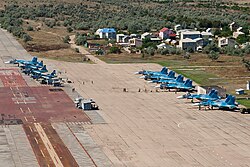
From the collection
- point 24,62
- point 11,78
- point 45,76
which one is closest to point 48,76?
point 45,76

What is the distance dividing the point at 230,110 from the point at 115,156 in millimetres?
31664

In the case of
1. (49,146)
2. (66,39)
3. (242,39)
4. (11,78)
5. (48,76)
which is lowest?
(49,146)

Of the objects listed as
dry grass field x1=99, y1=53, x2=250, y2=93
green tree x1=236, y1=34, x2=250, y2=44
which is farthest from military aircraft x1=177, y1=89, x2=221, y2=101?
green tree x1=236, y1=34, x2=250, y2=44

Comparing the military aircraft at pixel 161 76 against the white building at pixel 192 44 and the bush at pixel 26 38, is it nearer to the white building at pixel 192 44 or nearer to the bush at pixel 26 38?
the white building at pixel 192 44

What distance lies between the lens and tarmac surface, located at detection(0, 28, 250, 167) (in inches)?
2847

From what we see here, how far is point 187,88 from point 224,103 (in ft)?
47.7

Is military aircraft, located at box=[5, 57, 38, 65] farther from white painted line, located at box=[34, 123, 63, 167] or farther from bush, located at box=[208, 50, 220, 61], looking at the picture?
white painted line, located at box=[34, 123, 63, 167]

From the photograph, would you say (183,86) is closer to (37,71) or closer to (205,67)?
(205,67)

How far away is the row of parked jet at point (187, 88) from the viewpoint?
9806 cm

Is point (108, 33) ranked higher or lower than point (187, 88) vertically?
higher

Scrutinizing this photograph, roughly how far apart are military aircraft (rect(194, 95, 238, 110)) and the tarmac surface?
136cm

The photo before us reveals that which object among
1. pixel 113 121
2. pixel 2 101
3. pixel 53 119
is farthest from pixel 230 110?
pixel 2 101

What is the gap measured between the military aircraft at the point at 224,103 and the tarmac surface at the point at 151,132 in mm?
1358

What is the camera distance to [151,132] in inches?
3295
